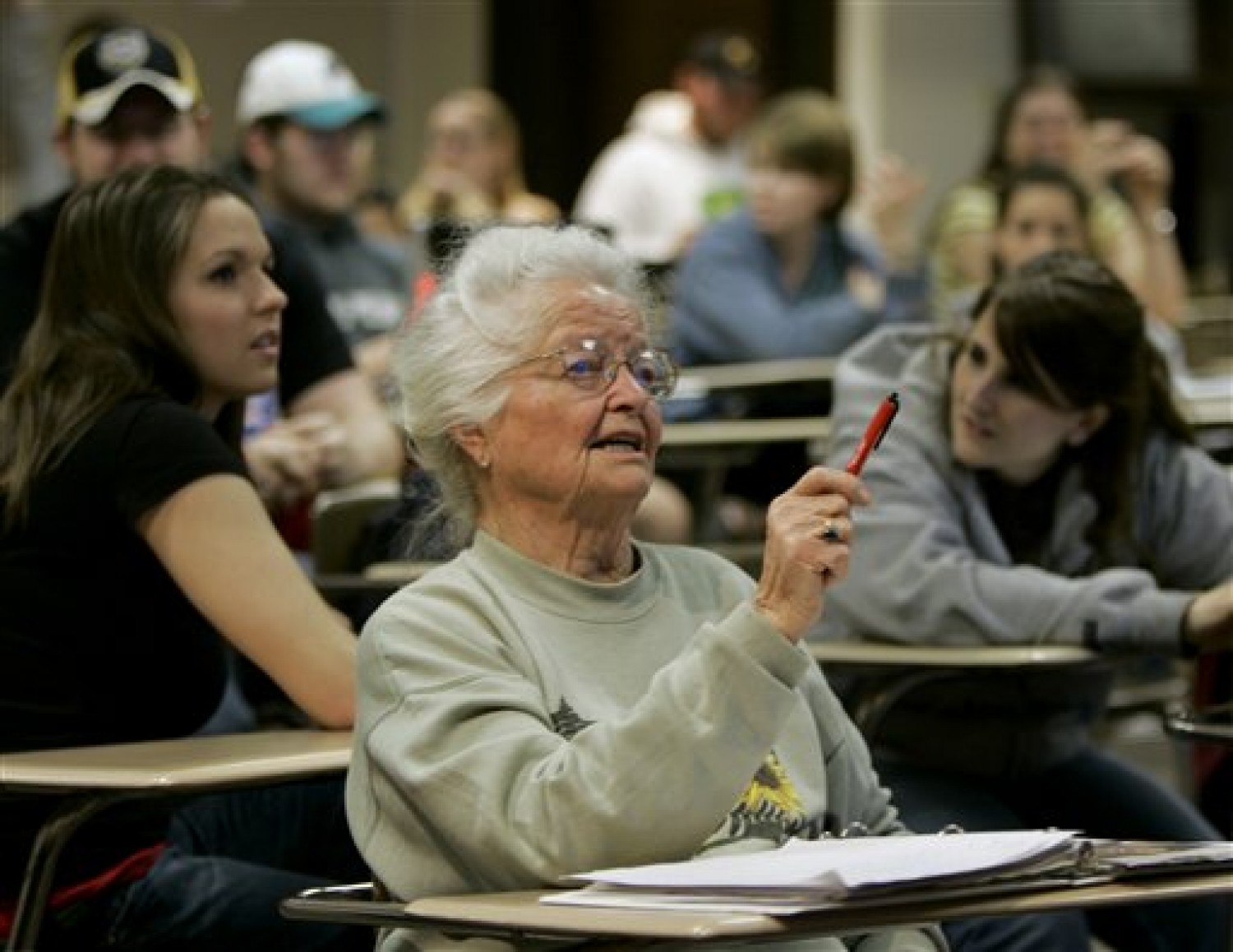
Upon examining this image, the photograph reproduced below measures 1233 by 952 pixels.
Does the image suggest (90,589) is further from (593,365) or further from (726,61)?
(726,61)

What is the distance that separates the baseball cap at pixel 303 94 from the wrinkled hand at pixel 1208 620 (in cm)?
291

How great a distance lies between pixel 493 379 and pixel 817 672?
0.45 m

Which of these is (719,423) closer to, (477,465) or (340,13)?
(477,465)

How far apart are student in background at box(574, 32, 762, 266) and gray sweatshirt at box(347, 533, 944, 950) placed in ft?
18.9

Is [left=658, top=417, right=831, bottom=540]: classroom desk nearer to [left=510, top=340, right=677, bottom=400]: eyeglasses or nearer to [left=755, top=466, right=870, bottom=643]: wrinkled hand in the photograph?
[left=510, top=340, right=677, bottom=400]: eyeglasses

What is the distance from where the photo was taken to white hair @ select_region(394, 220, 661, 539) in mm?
2541

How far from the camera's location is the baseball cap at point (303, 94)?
5832mm

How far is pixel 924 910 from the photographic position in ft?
6.58

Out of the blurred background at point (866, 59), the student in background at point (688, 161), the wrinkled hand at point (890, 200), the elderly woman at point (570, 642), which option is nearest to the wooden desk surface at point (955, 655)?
the elderly woman at point (570, 642)

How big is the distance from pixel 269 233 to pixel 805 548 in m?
2.28

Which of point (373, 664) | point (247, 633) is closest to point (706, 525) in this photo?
point (247, 633)

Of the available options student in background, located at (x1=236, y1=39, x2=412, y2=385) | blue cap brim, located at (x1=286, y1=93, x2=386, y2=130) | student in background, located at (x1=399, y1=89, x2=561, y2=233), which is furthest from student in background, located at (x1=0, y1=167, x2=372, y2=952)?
student in background, located at (x1=399, y1=89, x2=561, y2=233)

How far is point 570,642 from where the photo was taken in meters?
2.45

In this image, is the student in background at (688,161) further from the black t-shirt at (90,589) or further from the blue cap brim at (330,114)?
the black t-shirt at (90,589)
